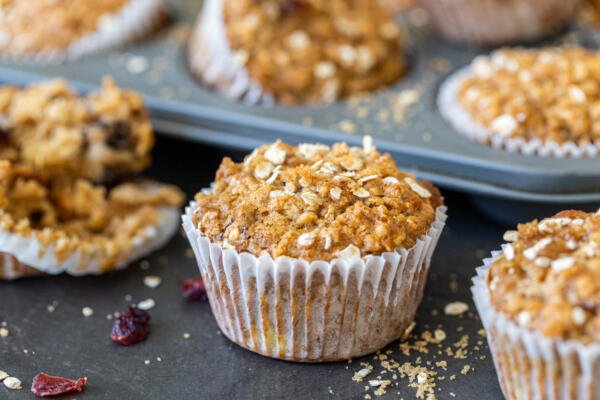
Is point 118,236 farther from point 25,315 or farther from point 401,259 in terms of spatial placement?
point 401,259

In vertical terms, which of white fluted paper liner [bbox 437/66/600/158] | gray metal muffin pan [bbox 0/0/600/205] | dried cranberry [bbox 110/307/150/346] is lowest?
dried cranberry [bbox 110/307/150/346]

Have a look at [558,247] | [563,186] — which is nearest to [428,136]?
[563,186]

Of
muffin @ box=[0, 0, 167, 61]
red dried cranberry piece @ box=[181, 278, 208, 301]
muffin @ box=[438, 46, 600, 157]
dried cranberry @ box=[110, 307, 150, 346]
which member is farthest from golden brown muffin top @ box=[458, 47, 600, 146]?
muffin @ box=[0, 0, 167, 61]

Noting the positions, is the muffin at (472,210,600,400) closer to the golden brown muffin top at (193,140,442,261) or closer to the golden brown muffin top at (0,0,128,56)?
the golden brown muffin top at (193,140,442,261)

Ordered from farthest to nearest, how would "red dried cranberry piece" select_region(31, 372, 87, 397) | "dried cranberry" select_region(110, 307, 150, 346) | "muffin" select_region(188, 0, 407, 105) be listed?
"muffin" select_region(188, 0, 407, 105) → "dried cranberry" select_region(110, 307, 150, 346) → "red dried cranberry piece" select_region(31, 372, 87, 397)

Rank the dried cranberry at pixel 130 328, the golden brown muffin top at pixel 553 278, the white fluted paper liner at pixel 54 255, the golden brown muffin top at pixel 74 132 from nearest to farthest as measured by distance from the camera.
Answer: the golden brown muffin top at pixel 553 278, the dried cranberry at pixel 130 328, the white fluted paper liner at pixel 54 255, the golden brown muffin top at pixel 74 132

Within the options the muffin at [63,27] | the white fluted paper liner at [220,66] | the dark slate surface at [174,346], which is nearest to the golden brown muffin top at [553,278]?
the dark slate surface at [174,346]

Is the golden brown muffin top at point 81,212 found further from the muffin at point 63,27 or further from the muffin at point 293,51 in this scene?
the muffin at point 63,27

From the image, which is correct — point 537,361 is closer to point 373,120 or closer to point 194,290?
point 194,290
